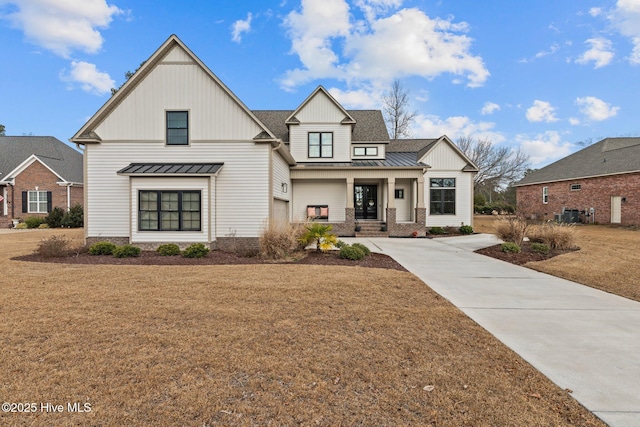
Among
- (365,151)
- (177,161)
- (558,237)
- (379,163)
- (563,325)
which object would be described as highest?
(365,151)

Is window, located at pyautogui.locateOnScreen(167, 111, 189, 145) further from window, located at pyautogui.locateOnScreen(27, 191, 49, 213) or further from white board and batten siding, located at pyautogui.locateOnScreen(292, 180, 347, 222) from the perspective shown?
window, located at pyautogui.locateOnScreen(27, 191, 49, 213)

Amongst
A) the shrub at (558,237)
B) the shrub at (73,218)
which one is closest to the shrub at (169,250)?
the shrub at (558,237)

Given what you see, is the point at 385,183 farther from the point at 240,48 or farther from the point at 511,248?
the point at 240,48

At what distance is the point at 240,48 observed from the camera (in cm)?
1827

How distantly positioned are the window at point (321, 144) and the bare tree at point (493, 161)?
32.5 m

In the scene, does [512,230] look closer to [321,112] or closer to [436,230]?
[436,230]

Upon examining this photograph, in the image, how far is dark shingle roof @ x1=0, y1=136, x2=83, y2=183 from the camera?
84.2 ft

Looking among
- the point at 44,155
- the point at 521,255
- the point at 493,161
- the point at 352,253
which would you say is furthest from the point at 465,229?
the point at 44,155

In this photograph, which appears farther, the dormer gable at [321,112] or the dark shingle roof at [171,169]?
the dormer gable at [321,112]

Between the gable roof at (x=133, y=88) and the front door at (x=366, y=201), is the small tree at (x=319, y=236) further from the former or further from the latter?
the front door at (x=366, y=201)

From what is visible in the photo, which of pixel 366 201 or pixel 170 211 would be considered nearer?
pixel 170 211

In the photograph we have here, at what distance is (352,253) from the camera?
9.88 meters

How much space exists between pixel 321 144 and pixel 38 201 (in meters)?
23.8

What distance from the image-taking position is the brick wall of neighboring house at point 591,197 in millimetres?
22828
